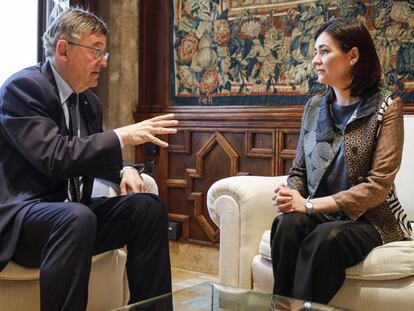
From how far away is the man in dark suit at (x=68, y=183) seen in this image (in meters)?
1.67

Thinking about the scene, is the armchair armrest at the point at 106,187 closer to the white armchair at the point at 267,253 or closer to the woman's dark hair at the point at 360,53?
the white armchair at the point at 267,253

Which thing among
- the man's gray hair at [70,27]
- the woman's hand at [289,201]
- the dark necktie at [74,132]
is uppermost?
the man's gray hair at [70,27]

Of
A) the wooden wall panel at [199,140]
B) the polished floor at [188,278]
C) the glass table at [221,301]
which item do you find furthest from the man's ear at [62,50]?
the polished floor at [188,278]

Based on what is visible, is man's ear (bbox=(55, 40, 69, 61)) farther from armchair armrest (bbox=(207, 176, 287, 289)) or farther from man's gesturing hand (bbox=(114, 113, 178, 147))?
armchair armrest (bbox=(207, 176, 287, 289))

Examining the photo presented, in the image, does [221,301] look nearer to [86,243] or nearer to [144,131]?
[86,243]

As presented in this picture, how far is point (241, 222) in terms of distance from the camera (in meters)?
2.22

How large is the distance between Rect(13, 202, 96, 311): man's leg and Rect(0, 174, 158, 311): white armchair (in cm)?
5

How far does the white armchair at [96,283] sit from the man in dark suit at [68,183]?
2.0 inches

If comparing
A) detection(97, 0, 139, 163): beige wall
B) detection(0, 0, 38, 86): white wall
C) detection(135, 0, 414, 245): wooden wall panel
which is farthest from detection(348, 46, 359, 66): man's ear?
detection(0, 0, 38, 86): white wall

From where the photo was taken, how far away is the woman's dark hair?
6.93 feet

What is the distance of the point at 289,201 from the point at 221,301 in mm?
532

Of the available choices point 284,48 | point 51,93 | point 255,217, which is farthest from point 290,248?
point 284,48

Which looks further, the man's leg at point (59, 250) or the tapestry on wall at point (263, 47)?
the tapestry on wall at point (263, 47)

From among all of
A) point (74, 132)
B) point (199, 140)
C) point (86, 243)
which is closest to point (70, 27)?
point (74, 132)
